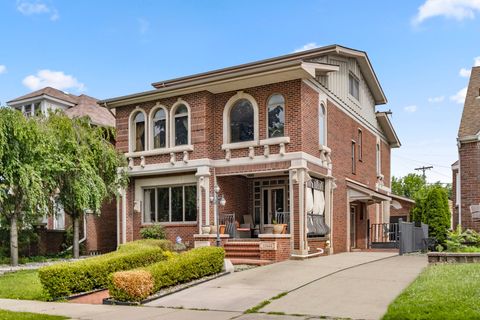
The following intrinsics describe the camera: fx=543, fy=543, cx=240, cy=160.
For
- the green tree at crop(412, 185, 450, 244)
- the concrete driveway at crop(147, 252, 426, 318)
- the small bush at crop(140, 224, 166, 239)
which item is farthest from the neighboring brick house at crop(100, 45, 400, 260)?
the concrete driveway at crop(147, 252, 426, 318)

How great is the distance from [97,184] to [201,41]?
309 inches

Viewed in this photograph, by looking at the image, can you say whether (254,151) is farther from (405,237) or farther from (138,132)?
(405,237)

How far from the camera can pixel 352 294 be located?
36.8ft

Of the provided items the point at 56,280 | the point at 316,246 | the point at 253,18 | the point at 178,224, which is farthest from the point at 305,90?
the point at 56,280

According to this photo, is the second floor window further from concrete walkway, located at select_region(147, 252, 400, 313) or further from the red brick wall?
concrete walkway, located at select_region(147, 252, 400, 313)

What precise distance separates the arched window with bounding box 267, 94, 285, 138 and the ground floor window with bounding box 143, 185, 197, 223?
13.2ft

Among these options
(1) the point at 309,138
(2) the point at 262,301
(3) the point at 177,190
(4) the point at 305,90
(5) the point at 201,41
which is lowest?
(2) the point at 262,301

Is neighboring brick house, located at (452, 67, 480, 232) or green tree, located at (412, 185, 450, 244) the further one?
green tree, located at (412, 185, 450, 244)

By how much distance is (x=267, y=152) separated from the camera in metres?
19.4

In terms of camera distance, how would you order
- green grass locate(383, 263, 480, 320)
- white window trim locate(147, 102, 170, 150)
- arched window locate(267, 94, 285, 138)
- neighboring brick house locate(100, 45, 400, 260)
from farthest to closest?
white window trim locate(147, 102, 170, 150) < arched window locate(267, 94, 285, 138) < neighboring brick house locate(100, 45, 400, 260) < green grass locate(383, 263, 480, 320)

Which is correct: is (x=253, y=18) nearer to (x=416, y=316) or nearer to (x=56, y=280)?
(x=56, y=280)

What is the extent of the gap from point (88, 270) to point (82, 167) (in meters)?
8.62

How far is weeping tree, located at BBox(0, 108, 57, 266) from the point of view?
18.8 m

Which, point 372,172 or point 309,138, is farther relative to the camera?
point 372,172
